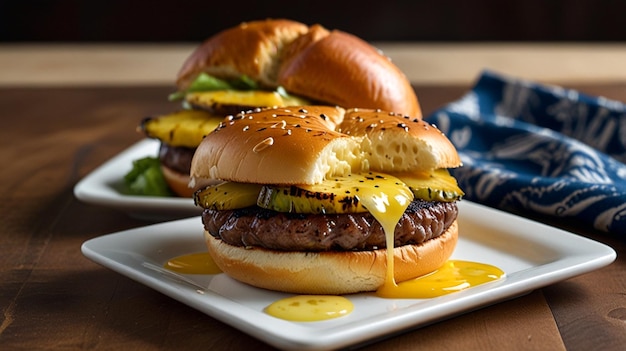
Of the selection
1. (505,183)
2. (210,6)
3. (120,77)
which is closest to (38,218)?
(505,183)

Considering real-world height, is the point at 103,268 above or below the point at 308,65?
below

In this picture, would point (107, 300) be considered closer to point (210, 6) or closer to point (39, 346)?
point (39, 346)

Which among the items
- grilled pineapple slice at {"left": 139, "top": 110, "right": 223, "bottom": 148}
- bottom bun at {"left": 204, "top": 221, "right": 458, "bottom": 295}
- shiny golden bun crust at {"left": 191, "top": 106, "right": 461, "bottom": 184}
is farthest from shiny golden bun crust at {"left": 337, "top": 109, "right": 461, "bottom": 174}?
grilled pineapple slice at {"left": 139, "top": 110, "right": 223, "bottom": 148}

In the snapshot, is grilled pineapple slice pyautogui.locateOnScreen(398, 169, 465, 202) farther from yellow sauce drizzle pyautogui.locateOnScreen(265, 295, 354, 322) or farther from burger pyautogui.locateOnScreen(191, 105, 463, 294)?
yellow sauce drizzle pyautogui.locateOnScreen(265, 295, 354, 322)

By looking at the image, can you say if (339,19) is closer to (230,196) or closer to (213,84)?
(213,84)

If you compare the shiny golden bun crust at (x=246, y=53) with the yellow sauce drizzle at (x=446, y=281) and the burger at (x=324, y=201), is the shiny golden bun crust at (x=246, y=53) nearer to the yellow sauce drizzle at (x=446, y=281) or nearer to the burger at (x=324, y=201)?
the burger at (x=324, y=201)

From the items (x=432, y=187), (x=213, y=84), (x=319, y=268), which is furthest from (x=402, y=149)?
(x=213, y=84)
